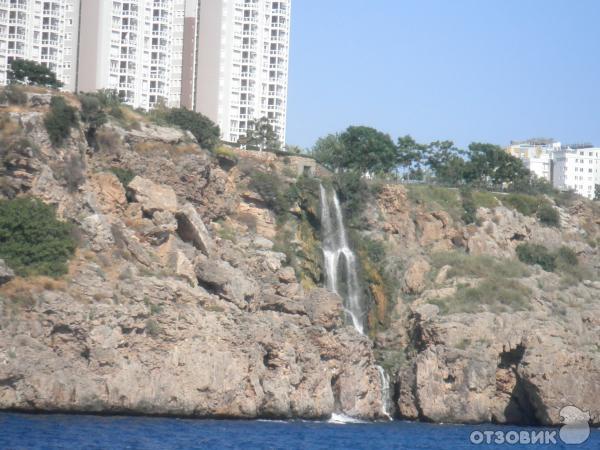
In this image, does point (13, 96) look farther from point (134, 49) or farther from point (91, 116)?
point (134, 49)

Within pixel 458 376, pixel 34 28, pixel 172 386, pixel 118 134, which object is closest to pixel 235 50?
pixel 34 28

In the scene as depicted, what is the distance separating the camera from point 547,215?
103 metres

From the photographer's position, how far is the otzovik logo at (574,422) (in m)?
74.5

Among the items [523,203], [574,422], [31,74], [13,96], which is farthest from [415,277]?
[31,74]

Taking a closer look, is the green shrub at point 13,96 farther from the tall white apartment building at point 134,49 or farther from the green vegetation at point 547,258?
the tall white apartment building at point 134,49

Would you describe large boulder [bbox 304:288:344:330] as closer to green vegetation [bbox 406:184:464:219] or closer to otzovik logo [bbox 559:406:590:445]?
otzovik logo [bbox 559:406:590:445]

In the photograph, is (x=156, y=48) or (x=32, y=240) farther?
(x=156, y=48)

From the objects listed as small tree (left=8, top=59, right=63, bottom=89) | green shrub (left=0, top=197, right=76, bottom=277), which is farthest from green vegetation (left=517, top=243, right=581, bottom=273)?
green shrub (left=0, top=197, right=76, bottom=277)

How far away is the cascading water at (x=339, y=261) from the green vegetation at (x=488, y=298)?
5.01 m

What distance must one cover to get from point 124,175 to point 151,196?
2.51 meters

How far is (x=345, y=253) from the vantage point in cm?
9019

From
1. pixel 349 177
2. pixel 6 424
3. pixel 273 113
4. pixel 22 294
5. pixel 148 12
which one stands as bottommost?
pixel 6 424

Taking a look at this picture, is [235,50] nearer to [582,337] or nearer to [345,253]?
[345,253]

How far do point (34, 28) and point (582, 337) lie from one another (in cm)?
6298
